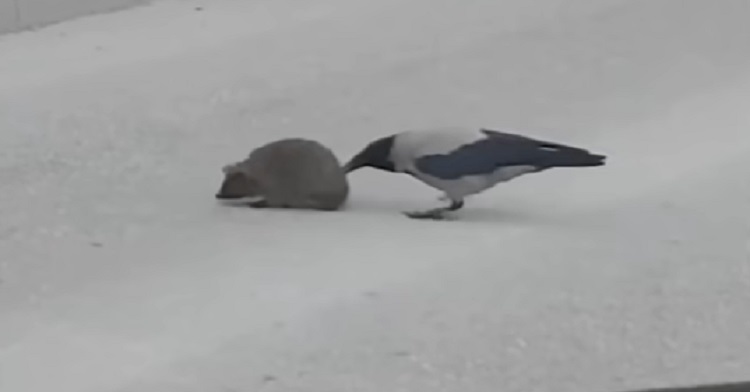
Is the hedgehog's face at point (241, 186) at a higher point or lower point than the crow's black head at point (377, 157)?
lower

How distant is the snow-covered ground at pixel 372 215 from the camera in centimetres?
113

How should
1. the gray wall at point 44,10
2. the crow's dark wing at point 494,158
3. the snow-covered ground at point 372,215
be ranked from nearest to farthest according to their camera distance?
the snow-covered ground at point 372,215 → the crow's dark wing at point 494,158 → the gray wall at point 44,10

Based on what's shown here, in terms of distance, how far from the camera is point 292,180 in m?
1.49

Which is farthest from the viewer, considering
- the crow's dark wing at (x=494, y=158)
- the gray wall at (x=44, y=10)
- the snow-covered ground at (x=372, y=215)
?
the gray wall at (x=44, y=10)

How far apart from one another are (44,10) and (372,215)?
3.53 feet

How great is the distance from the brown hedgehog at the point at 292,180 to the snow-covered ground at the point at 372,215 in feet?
0.09

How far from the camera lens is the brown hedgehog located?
1490 mm

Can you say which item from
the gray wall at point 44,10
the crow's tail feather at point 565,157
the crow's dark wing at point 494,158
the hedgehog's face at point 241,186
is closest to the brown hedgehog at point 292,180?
the hedgehog's face at point 241,186

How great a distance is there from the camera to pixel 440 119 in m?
1.84

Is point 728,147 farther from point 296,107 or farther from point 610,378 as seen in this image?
point 610,378

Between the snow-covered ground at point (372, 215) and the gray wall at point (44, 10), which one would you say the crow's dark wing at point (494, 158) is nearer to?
the snow-covered ground at point (372, 215)

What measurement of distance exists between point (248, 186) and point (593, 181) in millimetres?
367

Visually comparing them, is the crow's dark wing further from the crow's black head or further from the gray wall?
the gray wall

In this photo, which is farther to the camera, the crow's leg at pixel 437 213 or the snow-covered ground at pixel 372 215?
the crow's leg at pixel 437 213
